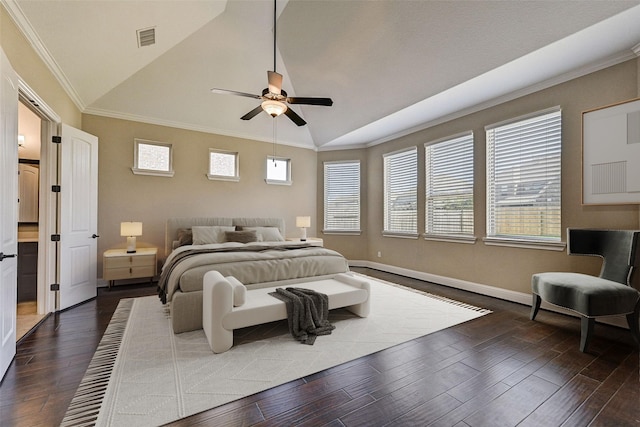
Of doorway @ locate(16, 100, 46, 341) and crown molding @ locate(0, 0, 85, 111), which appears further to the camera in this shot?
doorway @ locate(16, 100, 46, 341)

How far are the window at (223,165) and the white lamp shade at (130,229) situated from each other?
1.62m

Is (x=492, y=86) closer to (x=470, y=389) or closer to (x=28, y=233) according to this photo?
(x=470, y=389)

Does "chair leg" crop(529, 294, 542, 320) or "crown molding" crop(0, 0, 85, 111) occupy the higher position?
"crown molding" crop(0, 0, 85, 111)

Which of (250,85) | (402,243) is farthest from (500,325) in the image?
(250,85)

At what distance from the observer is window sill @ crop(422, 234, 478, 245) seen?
175 inches

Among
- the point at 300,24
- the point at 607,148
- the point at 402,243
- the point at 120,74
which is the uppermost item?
the point at 300,24

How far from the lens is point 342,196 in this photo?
22.1 feet

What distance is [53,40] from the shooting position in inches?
114

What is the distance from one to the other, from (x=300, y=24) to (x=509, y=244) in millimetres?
4377

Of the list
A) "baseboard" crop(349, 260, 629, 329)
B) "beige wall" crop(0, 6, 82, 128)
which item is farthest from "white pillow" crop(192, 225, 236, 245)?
"baseboard" crop(349, 260, 629, 329)

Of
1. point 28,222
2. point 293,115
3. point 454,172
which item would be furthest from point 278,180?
point 28,222

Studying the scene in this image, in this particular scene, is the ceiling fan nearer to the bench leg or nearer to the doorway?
the bench leg

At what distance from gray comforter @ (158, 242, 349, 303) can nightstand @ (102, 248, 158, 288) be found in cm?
124

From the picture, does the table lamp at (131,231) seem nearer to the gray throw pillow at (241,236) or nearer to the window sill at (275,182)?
the gray throw pillow at (241,236)
